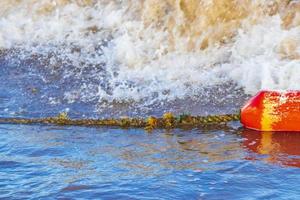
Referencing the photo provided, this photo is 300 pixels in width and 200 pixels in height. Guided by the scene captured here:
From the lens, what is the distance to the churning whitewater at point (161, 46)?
6.85m

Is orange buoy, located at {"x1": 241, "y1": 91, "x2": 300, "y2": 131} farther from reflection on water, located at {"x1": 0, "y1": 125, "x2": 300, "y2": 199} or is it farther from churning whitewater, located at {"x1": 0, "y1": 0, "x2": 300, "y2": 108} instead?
churning whitewater, located at {"x1": 0, "y1": 0, "x2": 300, "y2": 108}

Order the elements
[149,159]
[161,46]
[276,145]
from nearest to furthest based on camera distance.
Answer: [149,159], [276,145], [161,46]

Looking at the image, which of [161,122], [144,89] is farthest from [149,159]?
[144,89]

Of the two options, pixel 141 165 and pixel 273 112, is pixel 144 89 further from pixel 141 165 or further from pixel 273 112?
pixel 141 165

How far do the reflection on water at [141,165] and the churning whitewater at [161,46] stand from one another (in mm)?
1235

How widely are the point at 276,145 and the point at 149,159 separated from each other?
3.23 feet

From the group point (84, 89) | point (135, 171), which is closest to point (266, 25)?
point (84, 89)

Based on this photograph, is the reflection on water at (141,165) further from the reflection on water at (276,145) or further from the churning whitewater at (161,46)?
the churning whitewater at (161,46)

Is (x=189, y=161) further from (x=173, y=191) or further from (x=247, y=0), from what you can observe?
(x=247, y=0)

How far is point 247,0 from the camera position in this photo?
7.86m

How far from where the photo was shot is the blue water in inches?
166

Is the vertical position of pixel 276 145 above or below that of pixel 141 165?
above

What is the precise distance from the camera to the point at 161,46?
8.09 metres

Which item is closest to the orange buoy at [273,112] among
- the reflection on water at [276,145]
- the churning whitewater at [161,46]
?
the reflection on water at [276,145]
